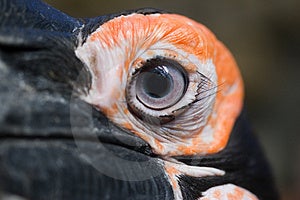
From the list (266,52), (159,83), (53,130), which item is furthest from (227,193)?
(266,52)

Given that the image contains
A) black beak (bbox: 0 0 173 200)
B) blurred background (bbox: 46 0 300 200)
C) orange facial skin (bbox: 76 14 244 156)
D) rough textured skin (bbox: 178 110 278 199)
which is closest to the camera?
black beak (bbox: 0 0 173 200)

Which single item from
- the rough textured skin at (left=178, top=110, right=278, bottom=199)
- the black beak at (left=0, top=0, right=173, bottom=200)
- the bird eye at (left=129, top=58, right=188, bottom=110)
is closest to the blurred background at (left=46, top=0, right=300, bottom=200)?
the rough textured skin at (left=178, top=110, right=278, bottom=199)

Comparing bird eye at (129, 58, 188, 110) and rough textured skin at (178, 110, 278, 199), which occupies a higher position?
bird eye at (129, 58, 188, 110)

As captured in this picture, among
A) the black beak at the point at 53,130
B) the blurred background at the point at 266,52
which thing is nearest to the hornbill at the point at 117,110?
the black beak at the point at 53,130

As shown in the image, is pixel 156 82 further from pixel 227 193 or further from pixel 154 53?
pixel 227 193

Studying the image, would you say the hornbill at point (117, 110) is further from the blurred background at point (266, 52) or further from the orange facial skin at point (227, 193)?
the blurred background at point (266, 52)

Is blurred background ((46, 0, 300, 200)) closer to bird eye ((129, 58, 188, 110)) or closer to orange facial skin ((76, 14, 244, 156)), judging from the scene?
orange facial skin ((76, 14, 244, 156))

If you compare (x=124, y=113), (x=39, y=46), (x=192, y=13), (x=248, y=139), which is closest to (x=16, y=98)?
(x=39, y=46)
